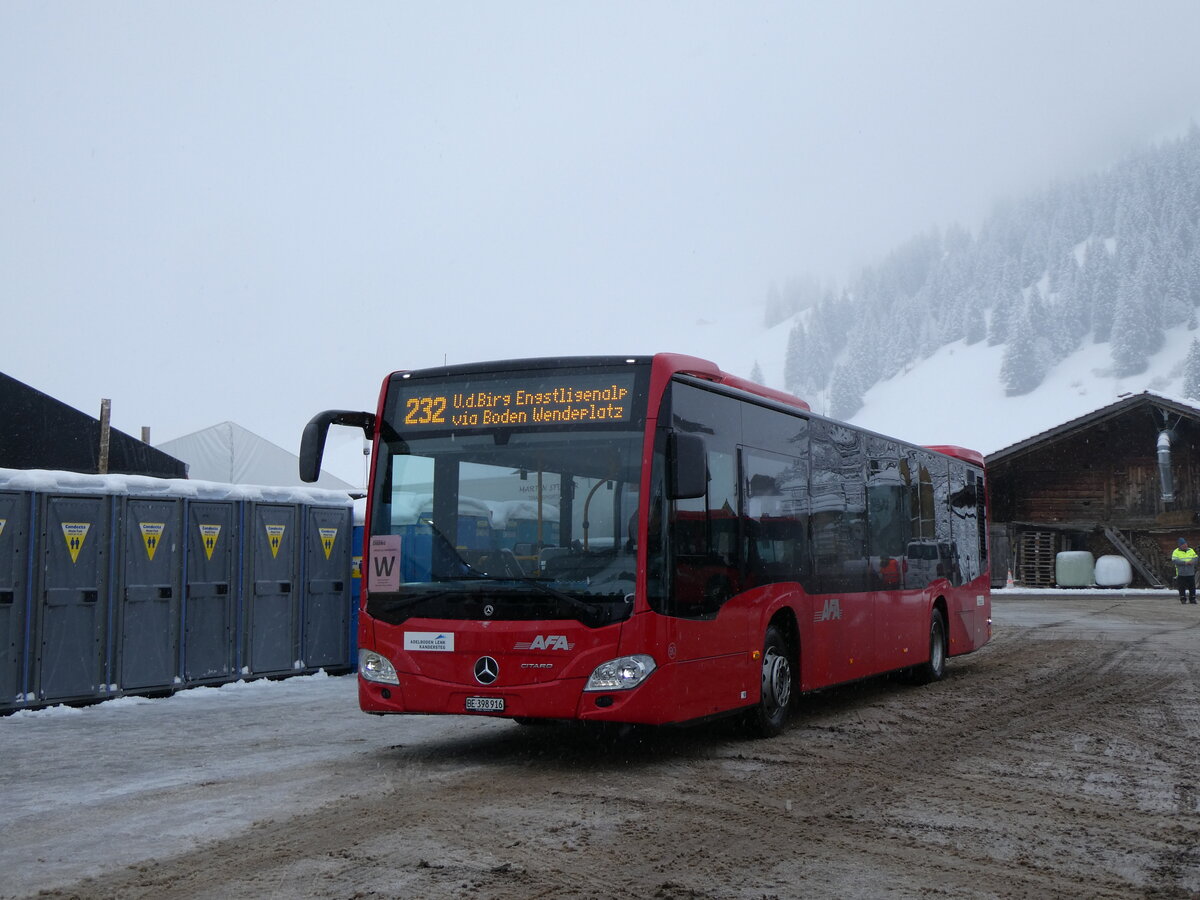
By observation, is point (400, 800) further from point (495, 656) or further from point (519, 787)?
point (495, 656)

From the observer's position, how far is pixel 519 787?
7.94m

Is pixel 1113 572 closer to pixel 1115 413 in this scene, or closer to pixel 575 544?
pixel 1115 413

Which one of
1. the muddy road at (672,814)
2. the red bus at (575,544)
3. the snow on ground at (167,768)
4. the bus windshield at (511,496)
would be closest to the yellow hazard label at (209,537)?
the snow on ground at (167,768)

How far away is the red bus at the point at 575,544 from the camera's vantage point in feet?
27.9

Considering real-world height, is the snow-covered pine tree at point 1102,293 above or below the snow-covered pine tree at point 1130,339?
above

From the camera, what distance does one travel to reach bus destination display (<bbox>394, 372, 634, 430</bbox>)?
8.89 m

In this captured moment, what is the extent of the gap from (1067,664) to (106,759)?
41.2 ft

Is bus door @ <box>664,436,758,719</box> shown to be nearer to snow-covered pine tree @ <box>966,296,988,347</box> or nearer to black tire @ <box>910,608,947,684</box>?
black tire @ <box>910,608,947,684</box>

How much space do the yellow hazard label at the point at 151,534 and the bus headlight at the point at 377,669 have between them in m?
4.80

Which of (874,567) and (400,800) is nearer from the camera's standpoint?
(400,800)

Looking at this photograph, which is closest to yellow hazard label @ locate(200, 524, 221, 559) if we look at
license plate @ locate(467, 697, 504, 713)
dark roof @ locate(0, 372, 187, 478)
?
license plate @ locate(467, 697, 504, 713)

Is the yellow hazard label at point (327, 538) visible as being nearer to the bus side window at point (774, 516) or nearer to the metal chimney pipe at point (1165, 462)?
the bus side window at point (774, 516)

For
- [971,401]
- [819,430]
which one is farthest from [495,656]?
[971,401]

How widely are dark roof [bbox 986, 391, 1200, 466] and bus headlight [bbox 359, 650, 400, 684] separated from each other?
128 ft
